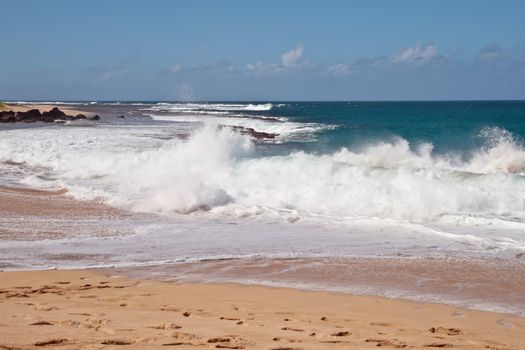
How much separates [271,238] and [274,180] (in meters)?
5.62

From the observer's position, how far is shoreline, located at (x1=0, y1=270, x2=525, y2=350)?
182 inches

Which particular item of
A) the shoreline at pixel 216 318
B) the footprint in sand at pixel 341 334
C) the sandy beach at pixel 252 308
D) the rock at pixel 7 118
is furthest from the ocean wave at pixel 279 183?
the rock at pixel 7 118

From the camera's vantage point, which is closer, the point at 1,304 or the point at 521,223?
the point at 1,304

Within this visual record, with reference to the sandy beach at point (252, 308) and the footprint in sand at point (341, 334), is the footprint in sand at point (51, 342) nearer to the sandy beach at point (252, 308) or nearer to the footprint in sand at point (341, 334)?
the sandy beach at point (252, 308)

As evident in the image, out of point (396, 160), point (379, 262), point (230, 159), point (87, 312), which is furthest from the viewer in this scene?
point (396, 160)

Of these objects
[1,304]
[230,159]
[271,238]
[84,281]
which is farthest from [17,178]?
[1,304]

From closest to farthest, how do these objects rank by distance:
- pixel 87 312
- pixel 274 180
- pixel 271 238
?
pixel 87 312 → pixel 271 238 → pixel 274 180

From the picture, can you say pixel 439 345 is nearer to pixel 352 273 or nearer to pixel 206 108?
pixel 352 273

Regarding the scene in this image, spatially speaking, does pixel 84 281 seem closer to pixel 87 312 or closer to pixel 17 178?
pixel 87 312

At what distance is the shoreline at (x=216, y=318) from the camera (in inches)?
182

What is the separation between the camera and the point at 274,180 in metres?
15.9

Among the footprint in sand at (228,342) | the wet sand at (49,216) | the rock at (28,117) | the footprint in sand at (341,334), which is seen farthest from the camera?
the rock at (28,117)

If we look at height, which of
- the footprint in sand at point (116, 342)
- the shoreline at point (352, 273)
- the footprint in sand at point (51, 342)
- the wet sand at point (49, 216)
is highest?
the footprint in sand at point (51, 342)

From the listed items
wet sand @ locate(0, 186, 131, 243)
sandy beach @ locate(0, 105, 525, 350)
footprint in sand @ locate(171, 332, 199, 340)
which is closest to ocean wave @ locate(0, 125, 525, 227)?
wet sand @ locate(0, 186, 131, 243)
